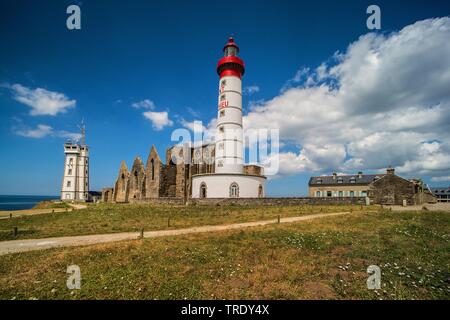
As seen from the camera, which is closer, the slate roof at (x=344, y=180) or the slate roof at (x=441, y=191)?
the slate roof at (x=344, y=180)

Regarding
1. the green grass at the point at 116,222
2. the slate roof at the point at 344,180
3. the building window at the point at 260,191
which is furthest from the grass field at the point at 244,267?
the slate roof at the point at 344,180

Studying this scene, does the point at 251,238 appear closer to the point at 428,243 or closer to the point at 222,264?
the point at 222,264

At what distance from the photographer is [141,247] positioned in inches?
432

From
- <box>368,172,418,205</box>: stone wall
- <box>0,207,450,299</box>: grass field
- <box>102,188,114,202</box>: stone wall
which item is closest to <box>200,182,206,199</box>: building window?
<box>0,207,450,299</box>: grass field

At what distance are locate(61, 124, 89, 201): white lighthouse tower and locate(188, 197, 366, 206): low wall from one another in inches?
2161

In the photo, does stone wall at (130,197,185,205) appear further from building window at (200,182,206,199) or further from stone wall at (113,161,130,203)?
stone wall at (113,161,130,203)

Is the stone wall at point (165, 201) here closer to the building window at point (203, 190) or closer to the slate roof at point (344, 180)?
the building window at point (203, 190)

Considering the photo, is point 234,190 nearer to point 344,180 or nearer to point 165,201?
point 165,201

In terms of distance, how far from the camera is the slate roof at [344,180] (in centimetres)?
5615

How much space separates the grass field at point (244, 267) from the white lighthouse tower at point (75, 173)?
7176cm

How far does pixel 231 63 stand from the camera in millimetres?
36094

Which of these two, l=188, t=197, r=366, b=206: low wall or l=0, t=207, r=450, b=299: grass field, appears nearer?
l=0, t=207, r=450, b=299: grass field

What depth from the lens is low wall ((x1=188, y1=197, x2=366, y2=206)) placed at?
28.8m
